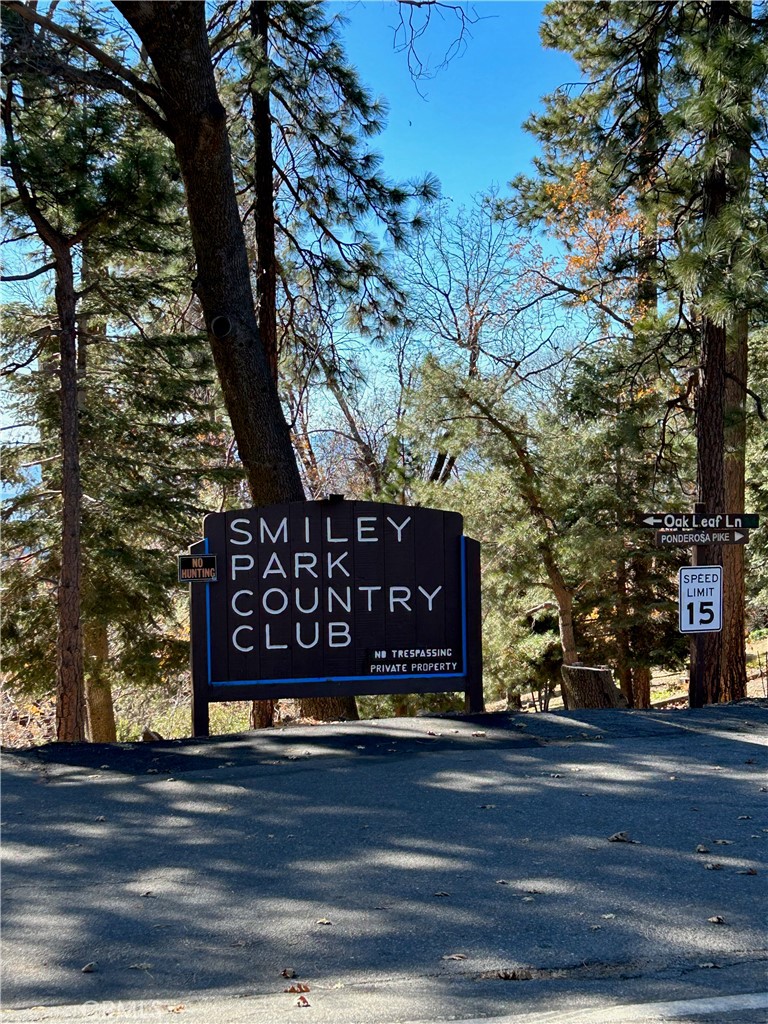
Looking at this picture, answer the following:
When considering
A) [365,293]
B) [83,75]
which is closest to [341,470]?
[365,293]

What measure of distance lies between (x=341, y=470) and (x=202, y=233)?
15.6 meters

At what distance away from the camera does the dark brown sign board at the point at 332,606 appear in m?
8.12

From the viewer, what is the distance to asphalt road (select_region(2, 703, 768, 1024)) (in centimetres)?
364

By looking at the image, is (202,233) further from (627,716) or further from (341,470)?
(341,470)

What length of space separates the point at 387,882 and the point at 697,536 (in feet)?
19.2

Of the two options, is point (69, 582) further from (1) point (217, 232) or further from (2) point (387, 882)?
(2) point (387, 882)

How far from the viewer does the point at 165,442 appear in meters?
14.2

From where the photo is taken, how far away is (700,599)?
918 cm

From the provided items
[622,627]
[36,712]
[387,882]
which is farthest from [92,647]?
[387,882]

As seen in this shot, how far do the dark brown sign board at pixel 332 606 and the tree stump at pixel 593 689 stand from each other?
2977 mm

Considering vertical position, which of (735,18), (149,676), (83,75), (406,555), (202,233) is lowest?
(149,676)

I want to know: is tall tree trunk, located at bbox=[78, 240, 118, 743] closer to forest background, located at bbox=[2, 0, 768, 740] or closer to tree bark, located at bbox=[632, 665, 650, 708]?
forest background, located at bbox=[2, 0, 768, 740]

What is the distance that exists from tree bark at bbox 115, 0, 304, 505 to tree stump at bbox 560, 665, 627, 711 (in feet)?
13.3

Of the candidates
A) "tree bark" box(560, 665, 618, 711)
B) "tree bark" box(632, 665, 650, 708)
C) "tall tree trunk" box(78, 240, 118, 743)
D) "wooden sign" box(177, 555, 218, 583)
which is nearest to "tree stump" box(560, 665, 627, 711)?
"tree bark" box(560, 665, 618, 711)
